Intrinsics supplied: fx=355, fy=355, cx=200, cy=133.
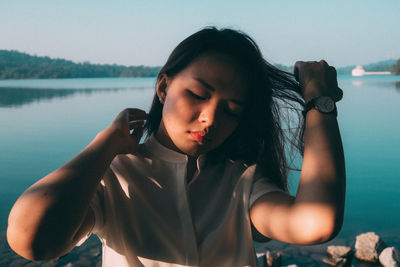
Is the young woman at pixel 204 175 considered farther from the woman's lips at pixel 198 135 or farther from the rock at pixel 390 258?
the rock at pixel 390 258

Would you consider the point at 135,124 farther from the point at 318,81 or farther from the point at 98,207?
the point at 318,81

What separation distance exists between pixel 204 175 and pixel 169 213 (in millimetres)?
200

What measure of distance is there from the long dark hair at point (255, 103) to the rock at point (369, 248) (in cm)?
331

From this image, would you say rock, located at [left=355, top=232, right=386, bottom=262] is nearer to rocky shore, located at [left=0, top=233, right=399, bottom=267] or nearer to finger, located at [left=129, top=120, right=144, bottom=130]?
rocky shore, located at [left=0, top=233, right=399, bottom=267]

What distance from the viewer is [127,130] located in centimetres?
124

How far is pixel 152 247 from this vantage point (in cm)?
115

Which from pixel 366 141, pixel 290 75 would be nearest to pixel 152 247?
pixel 290 75

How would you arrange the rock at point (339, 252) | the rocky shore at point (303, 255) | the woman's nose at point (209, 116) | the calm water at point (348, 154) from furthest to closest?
the calm water at point (348, 154) < the rock at point (339, 252) < the rocky shore at point (303, 255) < the woman's nose at point (209, 116)

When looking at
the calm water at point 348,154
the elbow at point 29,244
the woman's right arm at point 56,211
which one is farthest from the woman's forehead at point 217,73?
the calm water at point 348,154

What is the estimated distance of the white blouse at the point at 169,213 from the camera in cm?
Answer: 115

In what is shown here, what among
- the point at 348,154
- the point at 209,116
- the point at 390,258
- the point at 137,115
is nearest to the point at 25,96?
the point at 348,154

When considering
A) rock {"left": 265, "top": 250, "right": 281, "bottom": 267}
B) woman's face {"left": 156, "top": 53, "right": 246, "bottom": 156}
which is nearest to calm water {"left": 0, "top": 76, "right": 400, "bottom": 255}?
woman's face {"left": 156, "top": 53, "right": 246, "bottom": 156}

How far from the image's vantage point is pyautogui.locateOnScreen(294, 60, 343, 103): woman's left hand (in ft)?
4.02

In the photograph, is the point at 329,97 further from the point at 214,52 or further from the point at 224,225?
the point at 224,225
